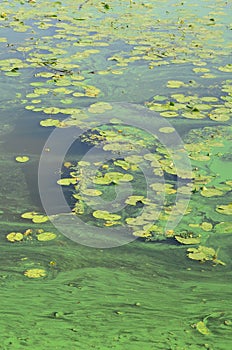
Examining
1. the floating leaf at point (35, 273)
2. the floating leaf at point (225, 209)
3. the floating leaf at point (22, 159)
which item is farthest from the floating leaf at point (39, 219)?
the floating leaf at point (225, 209)

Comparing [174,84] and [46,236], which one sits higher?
[174,84]

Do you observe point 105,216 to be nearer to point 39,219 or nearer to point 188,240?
→ point 39,219

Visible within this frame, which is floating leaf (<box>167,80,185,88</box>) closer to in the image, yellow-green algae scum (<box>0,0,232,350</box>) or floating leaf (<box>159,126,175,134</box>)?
yellow-green algae scum (<box>0,0,232,350</box>)

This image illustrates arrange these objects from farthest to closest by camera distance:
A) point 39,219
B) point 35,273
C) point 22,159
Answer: point 22,159
point 39,219
point 35,273

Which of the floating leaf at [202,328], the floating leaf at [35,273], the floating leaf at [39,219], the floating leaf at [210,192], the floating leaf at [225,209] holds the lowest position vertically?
the floating leaf at [35,273]

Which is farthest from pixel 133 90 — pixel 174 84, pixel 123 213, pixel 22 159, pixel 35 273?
pixel 35 273

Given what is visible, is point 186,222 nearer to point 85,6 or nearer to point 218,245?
point 218,245

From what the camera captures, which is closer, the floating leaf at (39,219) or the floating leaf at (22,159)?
the floating leaf at (39,219)

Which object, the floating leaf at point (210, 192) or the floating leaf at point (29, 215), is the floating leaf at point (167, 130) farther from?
the floating leaf at point (29, 215)
